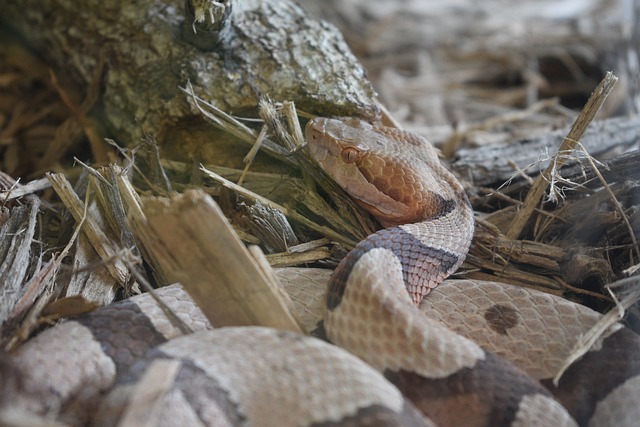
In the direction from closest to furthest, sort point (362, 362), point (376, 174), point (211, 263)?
point (362, 362)
point (211, 263)
point (376, 174)

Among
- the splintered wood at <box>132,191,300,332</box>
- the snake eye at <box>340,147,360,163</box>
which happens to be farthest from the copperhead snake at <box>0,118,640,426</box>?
the snake eye at <box>340,147,360,163</box>

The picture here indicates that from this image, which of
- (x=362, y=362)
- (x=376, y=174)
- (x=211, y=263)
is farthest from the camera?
(x=376, y=174)

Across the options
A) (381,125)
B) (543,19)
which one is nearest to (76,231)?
(381,125)

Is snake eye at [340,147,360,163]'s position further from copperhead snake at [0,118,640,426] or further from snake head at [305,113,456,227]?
copperhead snake at [0,118,640,426]

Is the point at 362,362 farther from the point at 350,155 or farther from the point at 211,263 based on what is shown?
the point at 350,155

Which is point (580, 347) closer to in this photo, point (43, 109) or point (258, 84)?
point (258, 84)

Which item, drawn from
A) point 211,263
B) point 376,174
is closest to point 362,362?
point 211,263
